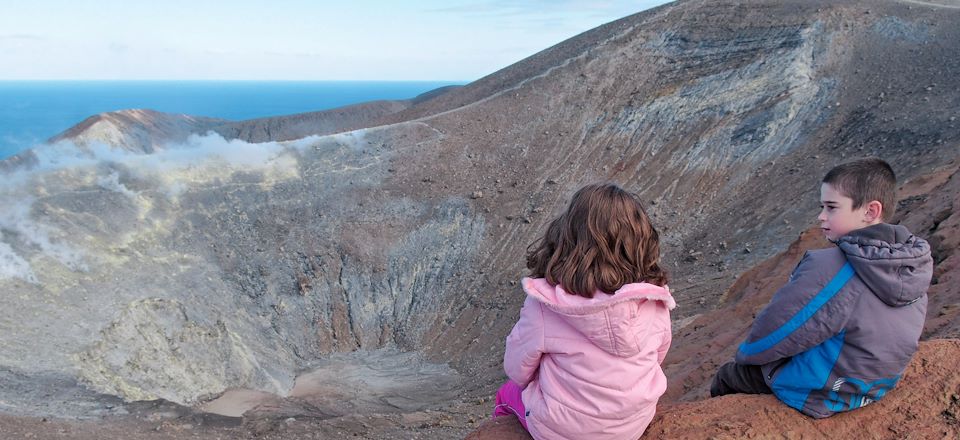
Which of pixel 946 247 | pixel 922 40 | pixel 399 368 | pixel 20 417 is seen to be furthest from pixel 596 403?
pixel 922 40

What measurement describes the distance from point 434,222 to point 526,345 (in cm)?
1862

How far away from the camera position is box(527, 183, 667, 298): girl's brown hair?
3062mm

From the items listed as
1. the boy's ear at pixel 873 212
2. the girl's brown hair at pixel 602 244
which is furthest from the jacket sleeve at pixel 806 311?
the girl's brown hair at pixel 602 244

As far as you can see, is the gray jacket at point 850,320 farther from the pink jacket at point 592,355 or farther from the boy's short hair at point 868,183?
the pink jacket at point 592,355

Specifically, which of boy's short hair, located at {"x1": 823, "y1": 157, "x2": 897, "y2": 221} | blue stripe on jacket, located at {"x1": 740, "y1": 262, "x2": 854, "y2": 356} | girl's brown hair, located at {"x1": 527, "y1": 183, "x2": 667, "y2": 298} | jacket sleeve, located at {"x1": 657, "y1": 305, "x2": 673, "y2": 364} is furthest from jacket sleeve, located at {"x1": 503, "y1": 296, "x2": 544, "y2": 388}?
boy's short hair, located at {"x1": 823, "y1": 157, "x2": 897, "y2": 221}

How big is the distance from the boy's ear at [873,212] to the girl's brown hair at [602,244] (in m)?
1.13

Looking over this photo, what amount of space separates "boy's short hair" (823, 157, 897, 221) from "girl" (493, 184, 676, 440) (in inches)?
41.9

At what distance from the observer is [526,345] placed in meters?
3.26

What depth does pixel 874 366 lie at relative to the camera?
3191 millimetres

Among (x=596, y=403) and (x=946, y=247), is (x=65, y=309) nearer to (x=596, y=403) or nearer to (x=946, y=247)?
(x=596, y=403)

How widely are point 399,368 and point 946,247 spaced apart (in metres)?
13.1

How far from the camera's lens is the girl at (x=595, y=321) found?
3.06m

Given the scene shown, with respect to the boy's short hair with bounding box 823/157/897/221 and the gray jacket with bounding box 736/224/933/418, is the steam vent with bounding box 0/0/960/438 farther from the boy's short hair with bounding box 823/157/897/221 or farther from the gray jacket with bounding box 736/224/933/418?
the boy's short hair with bounding box 823/157/897/221

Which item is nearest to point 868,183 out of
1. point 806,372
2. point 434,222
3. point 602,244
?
point 806,372
